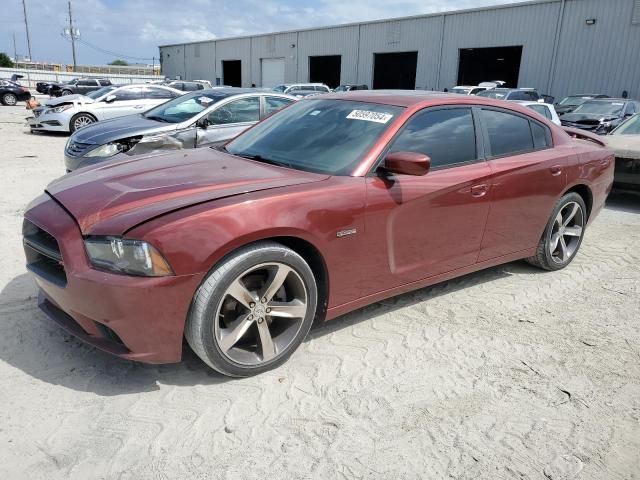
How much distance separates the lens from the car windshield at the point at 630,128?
8.56m

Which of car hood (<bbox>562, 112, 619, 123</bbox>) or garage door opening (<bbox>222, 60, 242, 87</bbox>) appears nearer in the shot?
car hood (<bbox>562, 112, 619, 123</bbox>)

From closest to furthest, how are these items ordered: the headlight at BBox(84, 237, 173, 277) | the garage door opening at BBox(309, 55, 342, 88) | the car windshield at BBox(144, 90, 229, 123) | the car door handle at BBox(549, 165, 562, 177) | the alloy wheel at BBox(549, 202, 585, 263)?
1. the headlight at BBox(84, 237, 173, 277)
2. the car door handle at BBox(549, 165, 562, 177)
3. the alloy wheel at BBox(549, 202, 585, 263)
4. the car windshield at BBox(144, 90, 229, 123)
5. the garage door opening at BBox(309, 55, 342, 88)

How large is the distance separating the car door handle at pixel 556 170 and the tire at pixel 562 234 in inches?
11.0

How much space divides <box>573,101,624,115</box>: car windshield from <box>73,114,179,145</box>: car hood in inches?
484

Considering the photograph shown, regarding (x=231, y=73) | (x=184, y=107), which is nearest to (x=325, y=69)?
(x=231, y=73)

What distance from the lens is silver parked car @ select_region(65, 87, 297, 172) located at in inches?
278

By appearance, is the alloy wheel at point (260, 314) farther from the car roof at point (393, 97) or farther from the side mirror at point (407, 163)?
the car roof at point (393, 97)

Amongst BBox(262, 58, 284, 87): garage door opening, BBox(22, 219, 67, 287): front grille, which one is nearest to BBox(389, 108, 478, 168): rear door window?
BBox(22, 219, 67, 287): front grille

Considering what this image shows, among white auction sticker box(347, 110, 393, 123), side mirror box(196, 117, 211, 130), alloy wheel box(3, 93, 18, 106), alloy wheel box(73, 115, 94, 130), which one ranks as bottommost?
alloy wheel box(3, 93, 18, 106)

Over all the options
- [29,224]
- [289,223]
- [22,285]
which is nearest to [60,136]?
[22,285]

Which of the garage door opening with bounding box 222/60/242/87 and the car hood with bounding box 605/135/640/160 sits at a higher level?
the garage door opening with bounding box 222/60/242/87

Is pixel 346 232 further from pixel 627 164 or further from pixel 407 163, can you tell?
pixel 627 164

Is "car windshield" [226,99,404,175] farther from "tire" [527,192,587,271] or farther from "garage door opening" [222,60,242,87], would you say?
"garage door opening" [222,60,242,87]

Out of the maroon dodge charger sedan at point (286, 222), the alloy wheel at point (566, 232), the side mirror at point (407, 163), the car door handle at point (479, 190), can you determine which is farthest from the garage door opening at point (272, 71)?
the side mirror at point (407, 163)
